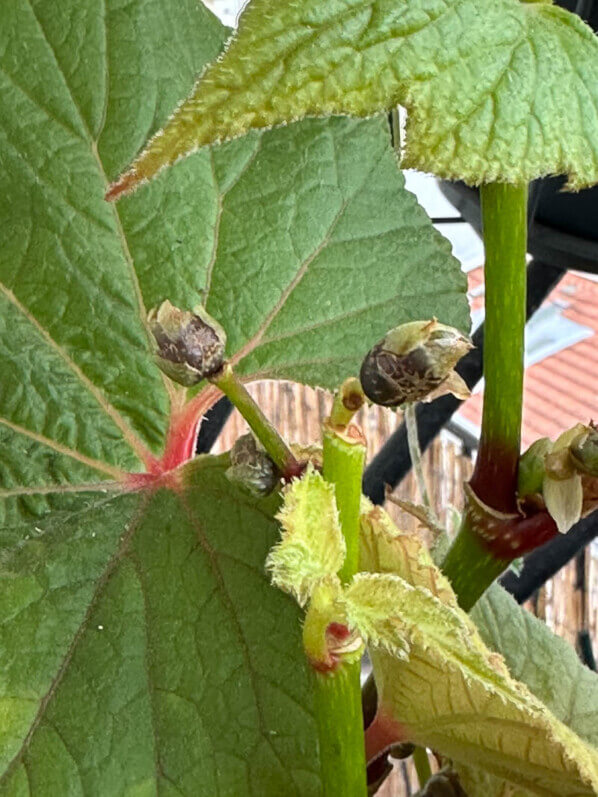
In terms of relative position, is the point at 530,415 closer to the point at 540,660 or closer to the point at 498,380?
the point at 540,660

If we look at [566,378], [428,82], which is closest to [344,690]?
[428,82]

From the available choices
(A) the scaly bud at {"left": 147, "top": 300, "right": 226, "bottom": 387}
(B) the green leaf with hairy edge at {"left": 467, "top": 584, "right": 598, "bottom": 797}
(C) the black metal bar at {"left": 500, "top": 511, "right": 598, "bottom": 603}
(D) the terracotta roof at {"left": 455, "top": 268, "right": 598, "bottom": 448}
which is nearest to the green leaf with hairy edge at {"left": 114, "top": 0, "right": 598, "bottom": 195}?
(A) the scaly bud at {"left": 147, "top": 300, "right": 226, "bottom": 387}

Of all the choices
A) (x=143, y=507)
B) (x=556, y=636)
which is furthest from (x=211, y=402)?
(x=556, y=636)

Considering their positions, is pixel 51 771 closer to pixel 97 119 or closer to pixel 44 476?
pixel 44 476

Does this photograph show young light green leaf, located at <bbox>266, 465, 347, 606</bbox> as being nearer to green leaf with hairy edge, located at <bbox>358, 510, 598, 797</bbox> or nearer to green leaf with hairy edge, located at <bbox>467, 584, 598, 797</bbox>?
green leaf with hairy edge, located at <bbox>358, 510, 598, 797</bbox>

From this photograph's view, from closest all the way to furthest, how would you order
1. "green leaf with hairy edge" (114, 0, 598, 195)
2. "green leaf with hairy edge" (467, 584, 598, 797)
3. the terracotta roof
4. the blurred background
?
"green leaf with hairy edge" (114, 0, 598, 195), "green leaf with hairy edge" (467, 584, 598, 797), the blurred background, the terracotta roof

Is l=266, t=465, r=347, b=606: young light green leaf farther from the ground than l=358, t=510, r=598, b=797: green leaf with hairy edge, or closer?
farther from the ground

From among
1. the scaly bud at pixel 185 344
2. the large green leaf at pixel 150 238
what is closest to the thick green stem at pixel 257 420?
the scaly bud at pixel 185 344
